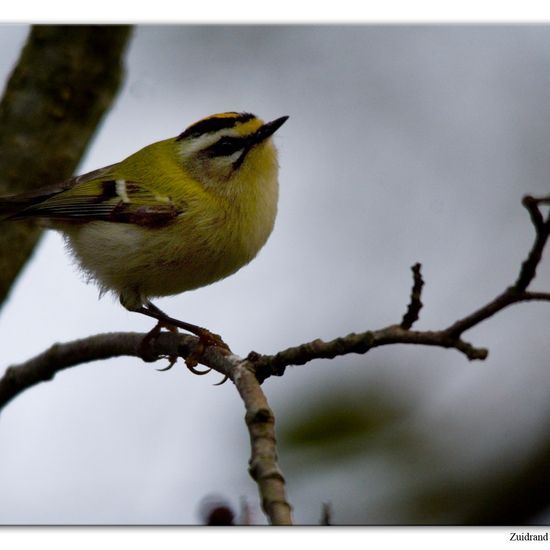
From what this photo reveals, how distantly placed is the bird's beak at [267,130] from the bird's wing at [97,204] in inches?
9.6

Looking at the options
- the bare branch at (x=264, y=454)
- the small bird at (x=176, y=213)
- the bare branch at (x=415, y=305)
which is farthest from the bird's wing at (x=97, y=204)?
the bare branch at (x=415, y=305)

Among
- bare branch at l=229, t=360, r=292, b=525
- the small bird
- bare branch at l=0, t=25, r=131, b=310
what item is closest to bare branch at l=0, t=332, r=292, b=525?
bare branch at l=229, t=360, r=292, b=525

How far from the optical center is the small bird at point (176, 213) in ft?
6.08

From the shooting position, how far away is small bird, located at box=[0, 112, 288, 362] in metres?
1.85

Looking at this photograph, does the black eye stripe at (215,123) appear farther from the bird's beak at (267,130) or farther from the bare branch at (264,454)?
the bare branch at (264,454)

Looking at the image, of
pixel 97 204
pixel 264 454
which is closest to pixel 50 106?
pixel 97 204

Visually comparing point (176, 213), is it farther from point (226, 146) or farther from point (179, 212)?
point (226, 146)

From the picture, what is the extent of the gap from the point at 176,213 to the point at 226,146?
217 mm

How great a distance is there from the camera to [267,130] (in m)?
1.91

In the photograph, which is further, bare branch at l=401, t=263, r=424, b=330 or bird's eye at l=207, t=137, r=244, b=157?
bird's eye at l=207, t=137, r=244, b=157

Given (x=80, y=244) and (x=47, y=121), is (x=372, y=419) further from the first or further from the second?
(x=47, y=121)

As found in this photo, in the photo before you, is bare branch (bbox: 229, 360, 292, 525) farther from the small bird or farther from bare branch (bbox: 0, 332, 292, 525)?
the small bird
